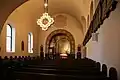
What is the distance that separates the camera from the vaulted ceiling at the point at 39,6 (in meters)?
9.57

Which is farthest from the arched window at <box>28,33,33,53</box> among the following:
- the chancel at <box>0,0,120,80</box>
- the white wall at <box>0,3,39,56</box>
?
the white wall at <box>0,3,39,56</box>

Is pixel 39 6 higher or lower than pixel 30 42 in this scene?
higher

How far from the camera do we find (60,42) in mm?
21078

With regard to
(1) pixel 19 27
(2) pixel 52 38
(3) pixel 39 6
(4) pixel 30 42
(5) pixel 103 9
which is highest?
(3) pixel 39 6

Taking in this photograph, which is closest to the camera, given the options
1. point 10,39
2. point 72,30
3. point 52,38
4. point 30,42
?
point 10,39

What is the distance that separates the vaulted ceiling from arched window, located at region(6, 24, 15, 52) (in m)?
1.61

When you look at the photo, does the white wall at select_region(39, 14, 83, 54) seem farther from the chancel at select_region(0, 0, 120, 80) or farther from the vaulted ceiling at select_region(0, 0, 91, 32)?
the vaulted ceiling at select_region(0, 0, 91, 32)

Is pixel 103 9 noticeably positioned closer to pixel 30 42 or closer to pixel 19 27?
pixel 19 27

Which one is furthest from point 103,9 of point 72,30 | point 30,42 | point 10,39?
point 72,30

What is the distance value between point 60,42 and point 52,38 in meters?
0.88

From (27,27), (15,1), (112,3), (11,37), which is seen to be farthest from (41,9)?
(112,3)

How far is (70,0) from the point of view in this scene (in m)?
14.2

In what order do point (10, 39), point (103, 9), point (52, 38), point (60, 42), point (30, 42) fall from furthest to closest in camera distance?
point (60, 42) < point (52, 38) < point (30, 42) < point (10, 39) < point (103, 9)

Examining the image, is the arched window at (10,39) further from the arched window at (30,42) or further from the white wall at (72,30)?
the white wall at (72,30)
